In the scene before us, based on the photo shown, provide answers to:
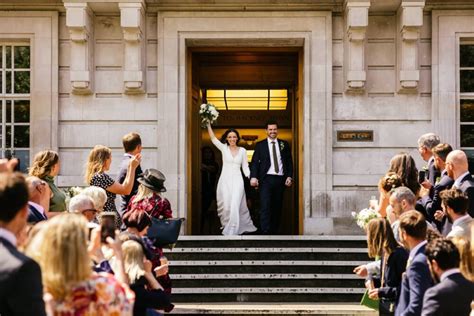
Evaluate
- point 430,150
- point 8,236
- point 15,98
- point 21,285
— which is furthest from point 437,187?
point 15,98

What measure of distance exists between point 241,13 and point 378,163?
3463mm

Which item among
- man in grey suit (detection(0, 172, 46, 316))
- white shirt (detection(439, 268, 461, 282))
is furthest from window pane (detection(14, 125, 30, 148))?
man in grey suit (detection(0, 172, 46, 316))

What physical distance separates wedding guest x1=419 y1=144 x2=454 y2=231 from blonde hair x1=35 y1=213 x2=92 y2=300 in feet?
16.8

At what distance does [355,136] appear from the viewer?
14.2 meters

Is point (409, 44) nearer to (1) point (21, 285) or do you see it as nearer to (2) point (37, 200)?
(2) point (37, 200)

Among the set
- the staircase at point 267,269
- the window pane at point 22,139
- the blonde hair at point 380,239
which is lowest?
the staircase at point 267,269

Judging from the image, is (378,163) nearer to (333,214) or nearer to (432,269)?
(333,214)

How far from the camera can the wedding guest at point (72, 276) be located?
414 centimetres

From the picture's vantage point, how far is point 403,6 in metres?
13.7

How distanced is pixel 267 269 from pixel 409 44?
4.69 metres

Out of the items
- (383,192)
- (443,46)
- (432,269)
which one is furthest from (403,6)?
(432,269)

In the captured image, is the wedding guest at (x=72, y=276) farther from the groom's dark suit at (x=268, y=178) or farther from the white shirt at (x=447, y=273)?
the groom's dark suit at (x=268, y=178)

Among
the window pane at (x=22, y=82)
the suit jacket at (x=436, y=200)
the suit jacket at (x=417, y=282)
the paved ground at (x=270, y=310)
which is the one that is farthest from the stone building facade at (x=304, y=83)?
the suit jacket at (x=417, y=282)

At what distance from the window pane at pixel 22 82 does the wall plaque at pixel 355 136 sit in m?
5.45
